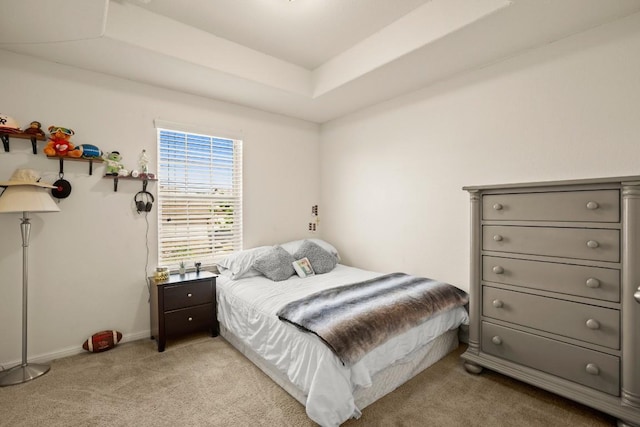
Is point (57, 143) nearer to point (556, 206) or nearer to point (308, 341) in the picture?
point (308, 341)

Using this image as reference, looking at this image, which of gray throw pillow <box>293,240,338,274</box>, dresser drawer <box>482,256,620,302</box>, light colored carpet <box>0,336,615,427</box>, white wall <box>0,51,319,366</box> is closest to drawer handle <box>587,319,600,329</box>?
dresser drawer <box>482,256,620,302</box>

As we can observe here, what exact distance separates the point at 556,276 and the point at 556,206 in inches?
17.4

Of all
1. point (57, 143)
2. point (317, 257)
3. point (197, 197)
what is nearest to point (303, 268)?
point (317, 257)

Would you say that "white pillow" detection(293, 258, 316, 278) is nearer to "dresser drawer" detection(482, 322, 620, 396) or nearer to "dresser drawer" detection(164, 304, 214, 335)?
"dresser drawer" detection(164, 304, 214, 335)

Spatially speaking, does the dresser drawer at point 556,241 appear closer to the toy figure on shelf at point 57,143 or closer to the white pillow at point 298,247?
the white pillow at point 298,247

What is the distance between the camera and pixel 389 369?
80.0 inches

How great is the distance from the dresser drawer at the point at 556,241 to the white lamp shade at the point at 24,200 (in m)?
3.25

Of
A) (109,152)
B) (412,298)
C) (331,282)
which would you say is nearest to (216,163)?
(109,152)

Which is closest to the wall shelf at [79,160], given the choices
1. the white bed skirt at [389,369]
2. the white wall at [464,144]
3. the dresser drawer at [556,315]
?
the white bed skirt at [389,369]

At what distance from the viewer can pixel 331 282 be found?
2.87m

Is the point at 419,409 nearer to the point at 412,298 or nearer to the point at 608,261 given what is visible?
the point at 412,298

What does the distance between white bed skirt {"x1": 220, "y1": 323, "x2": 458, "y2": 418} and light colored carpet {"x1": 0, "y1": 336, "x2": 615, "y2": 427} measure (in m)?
0.05

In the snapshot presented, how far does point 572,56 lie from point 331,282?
8.45ft

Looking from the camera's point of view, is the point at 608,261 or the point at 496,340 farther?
the point at 496,340
